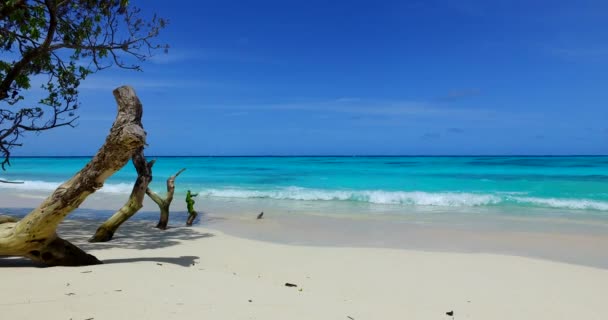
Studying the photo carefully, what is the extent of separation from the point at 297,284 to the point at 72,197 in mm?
2807

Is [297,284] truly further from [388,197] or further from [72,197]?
[388,197]

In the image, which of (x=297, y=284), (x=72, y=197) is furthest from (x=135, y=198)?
(x=297, y=284)

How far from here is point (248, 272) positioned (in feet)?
20.1

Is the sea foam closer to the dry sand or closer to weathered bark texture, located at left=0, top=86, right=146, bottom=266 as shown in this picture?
the dry sand

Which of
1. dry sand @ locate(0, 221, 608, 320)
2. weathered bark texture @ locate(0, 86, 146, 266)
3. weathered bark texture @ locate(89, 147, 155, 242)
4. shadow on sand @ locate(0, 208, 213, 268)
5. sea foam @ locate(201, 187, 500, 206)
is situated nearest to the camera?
dry sand @ locate(0, 221, 608, 320)

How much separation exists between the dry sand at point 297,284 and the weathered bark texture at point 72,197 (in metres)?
0.27

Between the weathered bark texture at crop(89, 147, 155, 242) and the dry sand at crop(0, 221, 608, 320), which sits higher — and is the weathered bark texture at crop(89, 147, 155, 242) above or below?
above

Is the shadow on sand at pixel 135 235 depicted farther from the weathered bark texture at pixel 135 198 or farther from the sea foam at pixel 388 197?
the sea foam at pixel 388 197

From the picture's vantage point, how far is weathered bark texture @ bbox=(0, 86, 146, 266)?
4555 mm

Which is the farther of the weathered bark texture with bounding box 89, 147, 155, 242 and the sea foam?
the sea foam

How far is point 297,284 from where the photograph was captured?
5.45m

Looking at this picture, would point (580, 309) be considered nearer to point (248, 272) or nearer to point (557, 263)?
point (557, 263)

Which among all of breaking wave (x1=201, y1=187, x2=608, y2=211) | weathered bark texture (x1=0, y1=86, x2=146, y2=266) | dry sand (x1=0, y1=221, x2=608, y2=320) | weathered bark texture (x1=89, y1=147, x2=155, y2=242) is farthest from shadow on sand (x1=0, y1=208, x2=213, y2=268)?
breaking wave (x1=201, y1=187, x2=608, y2=211)

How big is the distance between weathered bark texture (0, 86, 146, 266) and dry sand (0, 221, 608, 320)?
0.89 ft
